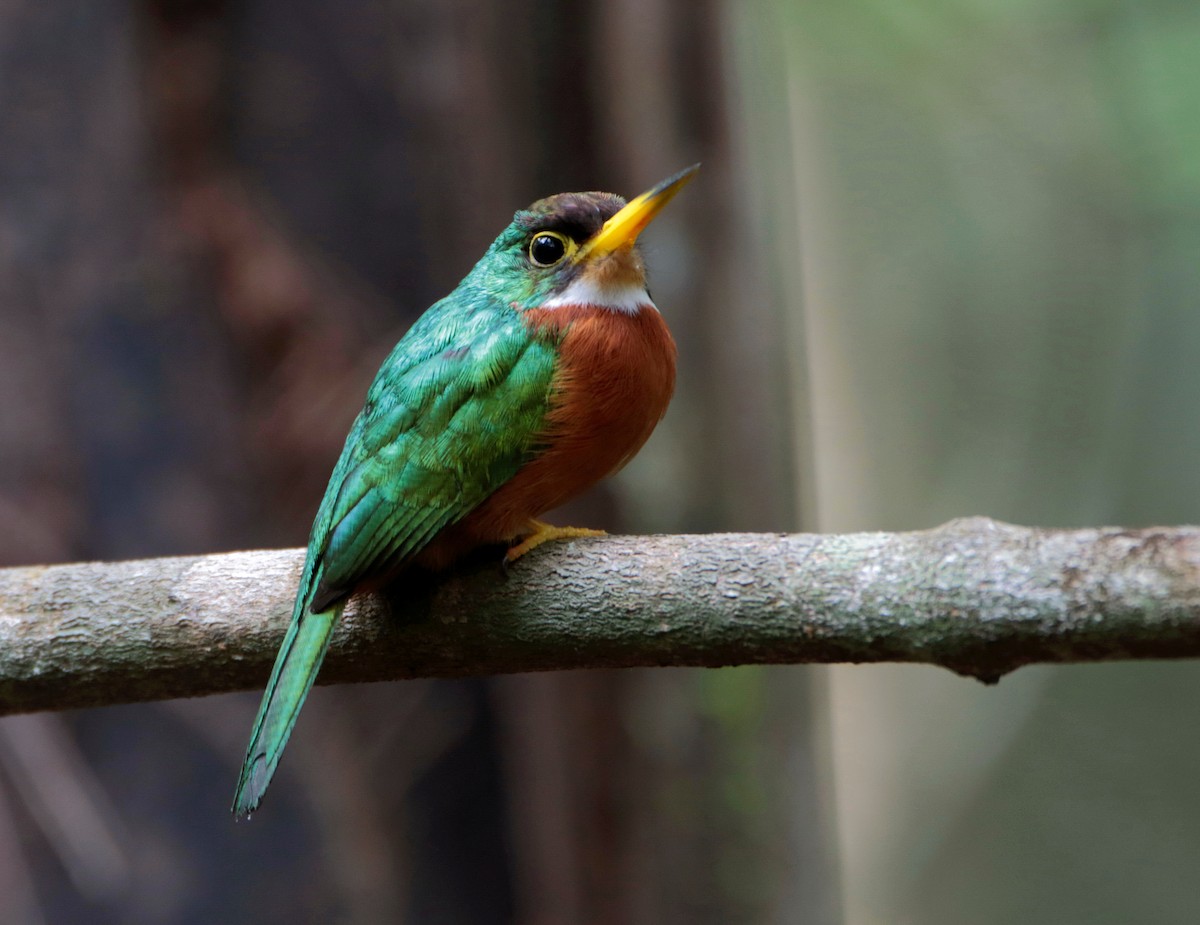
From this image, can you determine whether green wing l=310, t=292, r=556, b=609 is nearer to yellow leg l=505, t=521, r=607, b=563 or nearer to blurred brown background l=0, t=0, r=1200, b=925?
yellow leg l=505, t=521, r=607, b=563

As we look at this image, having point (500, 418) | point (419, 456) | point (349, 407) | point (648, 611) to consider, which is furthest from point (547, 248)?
point (349, 407)

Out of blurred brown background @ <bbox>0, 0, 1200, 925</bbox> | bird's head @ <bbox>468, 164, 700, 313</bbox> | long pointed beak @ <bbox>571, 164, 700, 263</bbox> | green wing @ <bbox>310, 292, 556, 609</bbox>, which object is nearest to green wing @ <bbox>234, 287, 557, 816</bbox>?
green wing @ <bbox>310, 292, 556, 609</bbox>

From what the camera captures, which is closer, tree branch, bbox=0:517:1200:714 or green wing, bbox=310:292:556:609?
tree branch, bbox=0:517:1200:714

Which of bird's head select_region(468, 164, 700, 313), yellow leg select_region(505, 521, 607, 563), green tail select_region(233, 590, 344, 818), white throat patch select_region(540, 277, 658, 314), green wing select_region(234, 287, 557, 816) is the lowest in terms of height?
green tail select_region(233, 590, 344, 818)

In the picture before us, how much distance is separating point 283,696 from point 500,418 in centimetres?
63

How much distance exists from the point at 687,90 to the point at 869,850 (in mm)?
4341

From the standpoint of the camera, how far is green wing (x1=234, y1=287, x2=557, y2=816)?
1.94 meters

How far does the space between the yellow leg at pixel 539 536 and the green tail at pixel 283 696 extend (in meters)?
0.33

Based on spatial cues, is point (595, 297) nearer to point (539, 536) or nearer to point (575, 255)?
point (575, 255)

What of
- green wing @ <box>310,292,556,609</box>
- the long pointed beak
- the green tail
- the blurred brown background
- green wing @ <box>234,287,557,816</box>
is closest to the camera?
the green tail

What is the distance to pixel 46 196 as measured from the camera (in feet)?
12.4

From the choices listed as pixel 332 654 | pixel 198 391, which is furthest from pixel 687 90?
pixel 332 654

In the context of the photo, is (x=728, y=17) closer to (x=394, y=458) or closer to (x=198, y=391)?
(x=198, y=391)

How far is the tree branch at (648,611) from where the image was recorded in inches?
57.4
